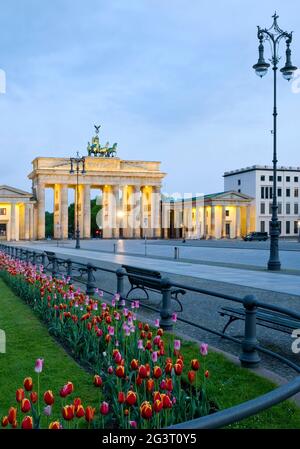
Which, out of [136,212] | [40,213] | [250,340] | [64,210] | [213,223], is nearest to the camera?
[250,340]

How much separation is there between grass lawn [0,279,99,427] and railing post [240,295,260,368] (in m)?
2.23

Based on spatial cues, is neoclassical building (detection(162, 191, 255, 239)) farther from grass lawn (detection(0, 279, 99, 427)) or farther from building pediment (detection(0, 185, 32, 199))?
grass lawn (detection(0, 279, 99, 427))

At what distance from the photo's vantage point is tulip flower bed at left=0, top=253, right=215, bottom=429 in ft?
11.4

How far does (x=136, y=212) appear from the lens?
11625 centimetres

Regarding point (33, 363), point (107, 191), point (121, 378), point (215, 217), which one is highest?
point (107, 191)

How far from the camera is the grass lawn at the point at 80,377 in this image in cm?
510

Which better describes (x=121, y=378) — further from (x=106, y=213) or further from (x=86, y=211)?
(x=106, y=213)

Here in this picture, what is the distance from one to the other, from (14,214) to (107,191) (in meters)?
24.8

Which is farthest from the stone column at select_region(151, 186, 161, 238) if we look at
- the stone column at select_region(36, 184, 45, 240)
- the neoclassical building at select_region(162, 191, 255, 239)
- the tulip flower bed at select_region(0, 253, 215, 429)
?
the tulip flower bed at select_region(0, 253, 215, 429)

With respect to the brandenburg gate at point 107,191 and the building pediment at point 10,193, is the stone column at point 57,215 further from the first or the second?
the building pediment at point 10,193

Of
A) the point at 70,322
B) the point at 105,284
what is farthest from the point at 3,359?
the point at 105,284

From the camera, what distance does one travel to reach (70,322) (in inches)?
329

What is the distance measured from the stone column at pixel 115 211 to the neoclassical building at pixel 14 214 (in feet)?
64.5

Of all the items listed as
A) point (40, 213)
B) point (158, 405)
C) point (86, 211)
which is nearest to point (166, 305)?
point (158, 405)
